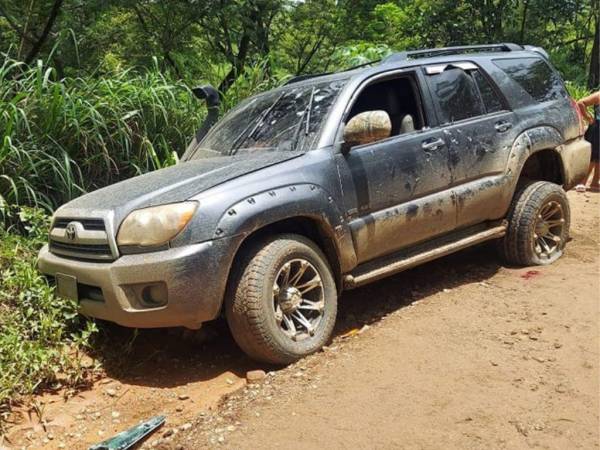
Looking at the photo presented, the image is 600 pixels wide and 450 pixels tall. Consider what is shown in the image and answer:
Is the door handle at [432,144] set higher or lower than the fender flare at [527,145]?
higher

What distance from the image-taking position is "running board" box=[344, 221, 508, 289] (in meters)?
3.84

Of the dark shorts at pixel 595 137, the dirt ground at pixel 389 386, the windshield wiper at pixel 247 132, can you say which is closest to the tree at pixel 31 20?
the windshield wiper at pixel 247 132

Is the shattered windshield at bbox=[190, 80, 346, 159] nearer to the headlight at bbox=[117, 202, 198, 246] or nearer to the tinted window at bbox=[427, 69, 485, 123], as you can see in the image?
the tinted window at bbox=[427, 69, 485, 123]

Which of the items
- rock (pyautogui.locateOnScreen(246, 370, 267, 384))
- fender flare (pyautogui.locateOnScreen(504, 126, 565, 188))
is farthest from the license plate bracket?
fender flare (pyautogui.locateOnScreen(504, 126, 565, 188))

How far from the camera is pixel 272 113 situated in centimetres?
429

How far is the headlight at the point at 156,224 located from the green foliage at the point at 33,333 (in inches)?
26.2

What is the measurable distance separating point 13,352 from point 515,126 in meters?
3.86

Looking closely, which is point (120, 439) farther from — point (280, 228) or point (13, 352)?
point (280, 228)

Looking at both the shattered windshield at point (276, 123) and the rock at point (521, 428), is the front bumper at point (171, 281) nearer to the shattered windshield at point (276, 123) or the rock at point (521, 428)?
the shattered windshield at point (276, 123)

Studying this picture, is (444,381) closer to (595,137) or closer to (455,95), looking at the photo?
(455,95)

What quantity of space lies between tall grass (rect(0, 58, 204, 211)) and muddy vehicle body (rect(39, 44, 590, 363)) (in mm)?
815

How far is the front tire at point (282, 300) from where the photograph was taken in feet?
10.5

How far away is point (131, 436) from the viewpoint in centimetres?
276

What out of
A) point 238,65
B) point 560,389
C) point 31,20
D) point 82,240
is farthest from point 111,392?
point 238,65
